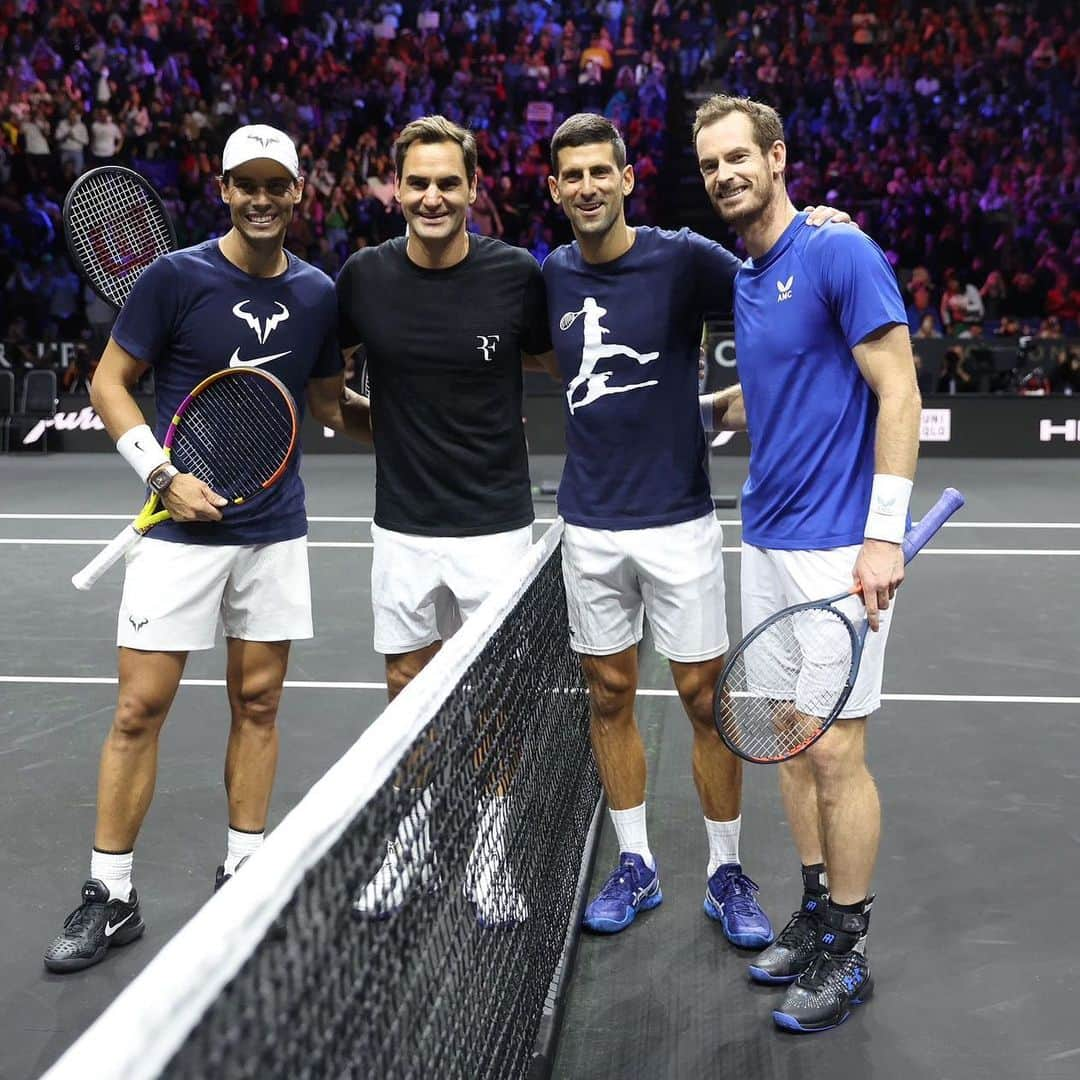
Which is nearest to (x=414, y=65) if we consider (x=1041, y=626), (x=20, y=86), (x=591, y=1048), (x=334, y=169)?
(x=334, y=169)

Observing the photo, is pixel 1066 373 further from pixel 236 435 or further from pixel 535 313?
pixel 236 435

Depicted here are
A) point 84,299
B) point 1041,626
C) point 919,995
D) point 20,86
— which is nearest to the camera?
Result: point 919,995

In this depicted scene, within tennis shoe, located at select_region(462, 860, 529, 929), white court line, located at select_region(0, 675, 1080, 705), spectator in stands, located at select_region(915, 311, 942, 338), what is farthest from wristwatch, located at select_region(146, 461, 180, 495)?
spectator in stands, located at select_region(915, 311, 942, 338)

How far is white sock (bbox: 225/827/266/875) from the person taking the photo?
3.29m

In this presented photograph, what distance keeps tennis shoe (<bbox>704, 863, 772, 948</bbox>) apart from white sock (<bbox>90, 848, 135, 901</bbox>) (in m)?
1.41

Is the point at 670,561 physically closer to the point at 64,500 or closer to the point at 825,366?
the point at 825,366

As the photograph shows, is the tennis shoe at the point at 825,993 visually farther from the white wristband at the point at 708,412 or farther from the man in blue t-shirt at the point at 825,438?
the white wristband at the point at 708,412

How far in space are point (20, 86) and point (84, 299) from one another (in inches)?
150

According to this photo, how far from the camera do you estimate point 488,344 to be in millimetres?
3186

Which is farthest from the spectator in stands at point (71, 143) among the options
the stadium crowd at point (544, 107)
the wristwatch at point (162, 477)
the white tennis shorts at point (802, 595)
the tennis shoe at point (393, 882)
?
the tennis shoe at point (393, 882)

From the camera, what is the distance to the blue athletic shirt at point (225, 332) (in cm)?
313

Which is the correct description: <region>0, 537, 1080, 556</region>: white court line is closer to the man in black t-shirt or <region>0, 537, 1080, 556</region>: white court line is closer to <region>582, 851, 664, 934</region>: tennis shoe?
the man in black t-shirt

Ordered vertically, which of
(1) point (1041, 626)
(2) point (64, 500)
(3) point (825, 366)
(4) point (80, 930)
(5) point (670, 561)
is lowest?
(2) point (64, 500)

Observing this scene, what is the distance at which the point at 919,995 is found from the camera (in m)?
2.90
